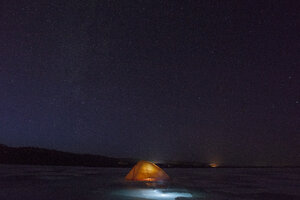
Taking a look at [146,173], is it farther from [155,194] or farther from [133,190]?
[155,194]

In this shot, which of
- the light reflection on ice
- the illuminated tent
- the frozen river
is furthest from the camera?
the illuminated tent

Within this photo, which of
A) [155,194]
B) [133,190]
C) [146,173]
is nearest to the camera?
[155,194]

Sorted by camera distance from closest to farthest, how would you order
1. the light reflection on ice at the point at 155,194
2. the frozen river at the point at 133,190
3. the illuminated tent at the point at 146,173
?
the frozen river at the point at 133,190, the light reflection on ice at the point at 155,194, the illuminated tent at the point at 146,173

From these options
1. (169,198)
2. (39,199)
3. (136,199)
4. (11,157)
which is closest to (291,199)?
(169,198)

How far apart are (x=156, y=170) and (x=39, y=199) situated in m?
11.0

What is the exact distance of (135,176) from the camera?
20391 mm

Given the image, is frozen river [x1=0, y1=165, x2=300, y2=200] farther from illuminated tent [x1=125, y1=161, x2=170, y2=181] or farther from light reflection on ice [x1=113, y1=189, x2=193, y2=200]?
illuminated tent [x1=125, y1=161, x2=170, y2=181]

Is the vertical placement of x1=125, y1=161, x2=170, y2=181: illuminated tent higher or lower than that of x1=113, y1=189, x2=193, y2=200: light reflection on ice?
higher

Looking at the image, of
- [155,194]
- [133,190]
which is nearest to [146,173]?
[133,190]

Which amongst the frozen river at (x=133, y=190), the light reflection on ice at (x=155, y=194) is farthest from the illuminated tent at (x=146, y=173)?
the light reflection on ice at (x=155, y=194)

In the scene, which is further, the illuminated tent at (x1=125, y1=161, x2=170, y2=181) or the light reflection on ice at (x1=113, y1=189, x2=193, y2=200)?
the illuminated tent at (x1=125, y1=161, x2=170, y2=181)

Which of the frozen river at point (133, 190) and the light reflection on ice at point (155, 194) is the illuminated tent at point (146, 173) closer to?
the frozen river at point (133, 190)

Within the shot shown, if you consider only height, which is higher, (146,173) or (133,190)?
(146,173)

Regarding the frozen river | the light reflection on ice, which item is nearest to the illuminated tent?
the frozen river
